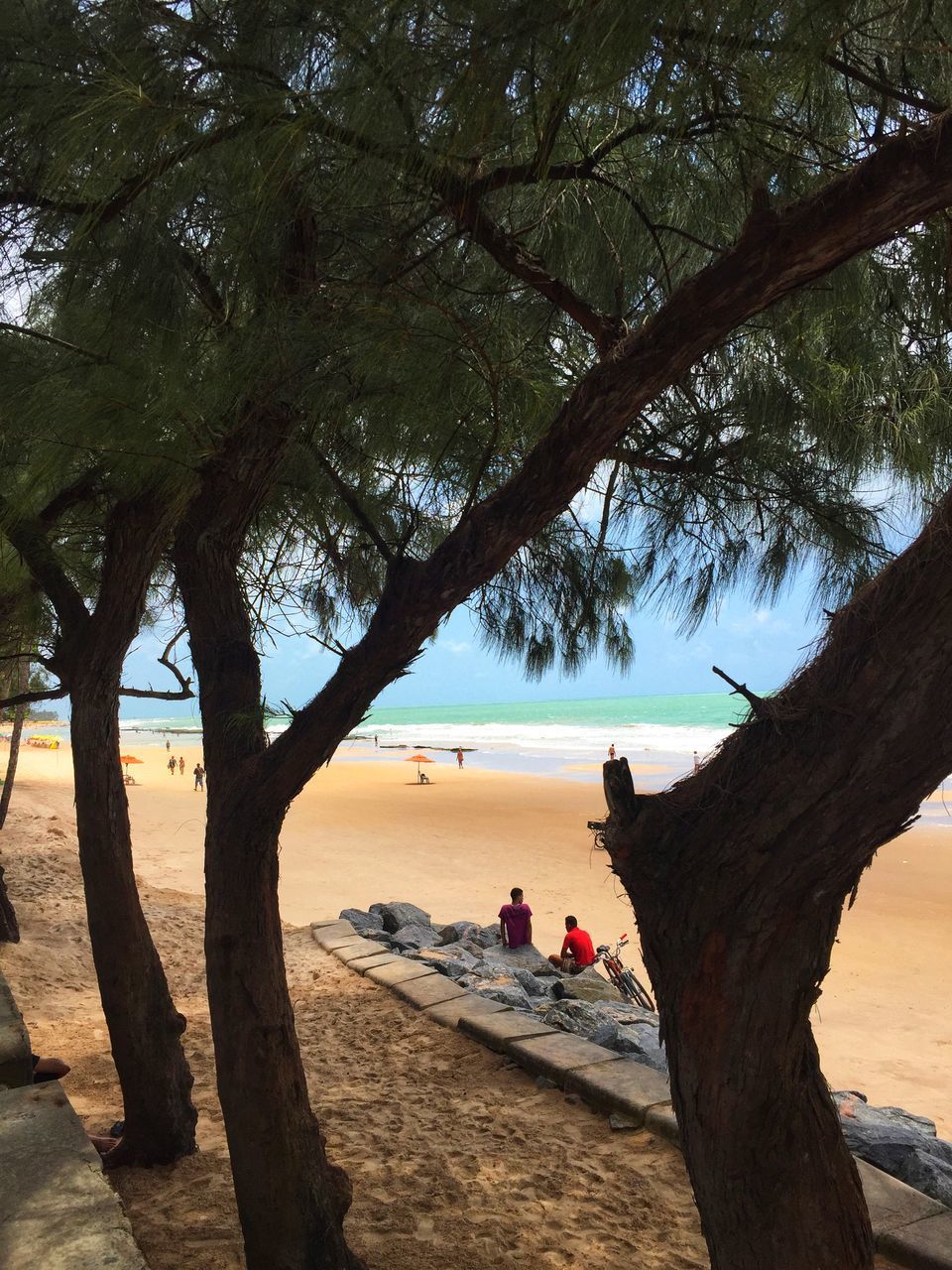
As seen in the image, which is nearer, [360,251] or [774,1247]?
[774,1247]

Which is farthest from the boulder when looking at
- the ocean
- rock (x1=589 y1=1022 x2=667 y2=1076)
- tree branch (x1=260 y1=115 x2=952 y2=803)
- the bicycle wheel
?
the ocean

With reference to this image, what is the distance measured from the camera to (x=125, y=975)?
3.57 meters

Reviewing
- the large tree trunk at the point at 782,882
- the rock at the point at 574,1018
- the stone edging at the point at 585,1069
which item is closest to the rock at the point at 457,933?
the stone edging at the point at 585,1069

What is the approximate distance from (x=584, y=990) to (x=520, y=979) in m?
0.45

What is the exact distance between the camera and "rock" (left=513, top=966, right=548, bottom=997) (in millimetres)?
5886

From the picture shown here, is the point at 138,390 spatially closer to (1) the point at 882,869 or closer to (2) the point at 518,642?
(2) the point at 518,642

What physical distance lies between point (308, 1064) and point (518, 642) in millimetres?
2205

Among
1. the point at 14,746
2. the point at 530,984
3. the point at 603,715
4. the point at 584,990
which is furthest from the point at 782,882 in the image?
the point at 603,715

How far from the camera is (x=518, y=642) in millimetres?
3709

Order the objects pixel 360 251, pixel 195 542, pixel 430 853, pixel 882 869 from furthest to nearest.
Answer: pixel 430 853 → pixel 882 869 → pixel 195 542 → pixel 360 251

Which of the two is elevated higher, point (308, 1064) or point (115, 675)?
point (115, 675)

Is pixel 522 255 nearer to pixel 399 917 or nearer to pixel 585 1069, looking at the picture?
pixel 585 1069

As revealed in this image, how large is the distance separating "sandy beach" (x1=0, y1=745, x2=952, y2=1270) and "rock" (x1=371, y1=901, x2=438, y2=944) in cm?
104

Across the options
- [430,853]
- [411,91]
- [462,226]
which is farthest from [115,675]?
[430,853]
